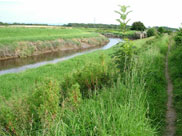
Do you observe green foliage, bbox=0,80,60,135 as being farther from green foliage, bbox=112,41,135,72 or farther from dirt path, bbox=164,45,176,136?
green foliage, bbox=112,41,135,72

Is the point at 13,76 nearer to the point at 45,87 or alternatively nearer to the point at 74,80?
the point at 74,80

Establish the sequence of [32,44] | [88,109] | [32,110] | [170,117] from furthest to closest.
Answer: [32,44]
[170,117]
[32,110]
[88,109]

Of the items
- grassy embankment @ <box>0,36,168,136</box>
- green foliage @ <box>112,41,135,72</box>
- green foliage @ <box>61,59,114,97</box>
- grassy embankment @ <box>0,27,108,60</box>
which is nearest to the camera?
grassy embankment @ <box>0,36,168,136</box>

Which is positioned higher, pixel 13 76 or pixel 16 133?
pixel 16 133

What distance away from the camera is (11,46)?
2459 centimetres

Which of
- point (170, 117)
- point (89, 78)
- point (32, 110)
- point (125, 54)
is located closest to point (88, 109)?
point (32, 110)

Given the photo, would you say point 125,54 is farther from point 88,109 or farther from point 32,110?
point 32,110

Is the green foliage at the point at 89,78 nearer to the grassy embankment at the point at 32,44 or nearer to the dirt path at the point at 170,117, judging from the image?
the dirt path at the point at 170,117

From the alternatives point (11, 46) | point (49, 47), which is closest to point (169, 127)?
point (11, 46)

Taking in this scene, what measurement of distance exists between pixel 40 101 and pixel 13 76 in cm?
836

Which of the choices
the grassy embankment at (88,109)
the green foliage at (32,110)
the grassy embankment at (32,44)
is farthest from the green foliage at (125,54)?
the grassy embankment at (32,44)

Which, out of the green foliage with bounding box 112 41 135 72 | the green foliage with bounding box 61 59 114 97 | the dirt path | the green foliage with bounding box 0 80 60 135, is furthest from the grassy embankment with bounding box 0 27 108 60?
the dirt path

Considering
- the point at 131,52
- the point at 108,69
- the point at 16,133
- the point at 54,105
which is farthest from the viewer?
the point at 108,69

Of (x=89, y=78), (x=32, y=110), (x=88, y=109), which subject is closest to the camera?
(x=88, y=109)
